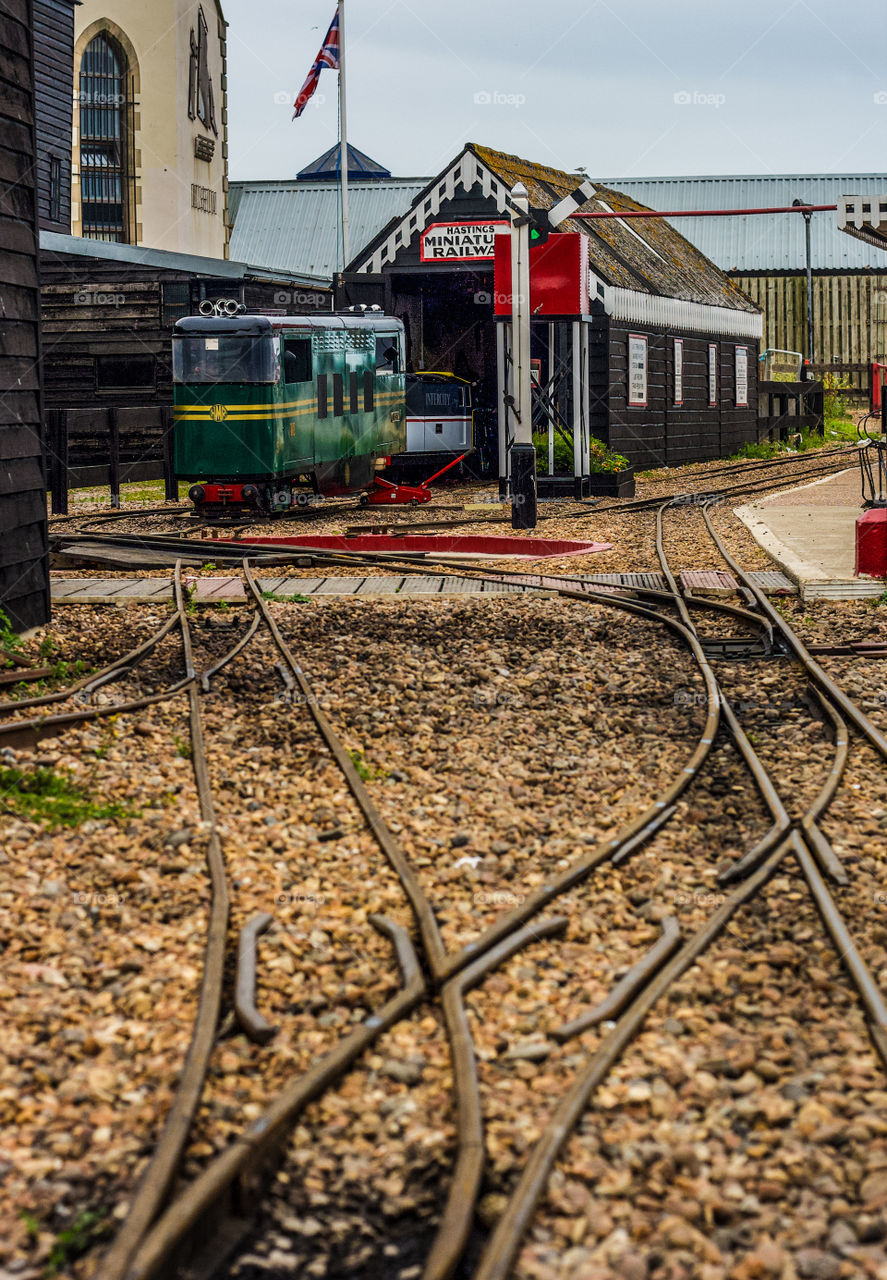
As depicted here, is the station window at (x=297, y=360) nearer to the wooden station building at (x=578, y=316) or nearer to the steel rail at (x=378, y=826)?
the wooden station building at (x=578, y=316)

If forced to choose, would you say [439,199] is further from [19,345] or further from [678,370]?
[19,345]

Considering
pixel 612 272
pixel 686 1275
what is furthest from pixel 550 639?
pixel 612 272

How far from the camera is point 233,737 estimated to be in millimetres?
8734

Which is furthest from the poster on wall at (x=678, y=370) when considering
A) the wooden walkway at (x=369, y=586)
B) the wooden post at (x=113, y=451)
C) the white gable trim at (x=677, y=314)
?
the wooden walkway at (x=369, y=586)

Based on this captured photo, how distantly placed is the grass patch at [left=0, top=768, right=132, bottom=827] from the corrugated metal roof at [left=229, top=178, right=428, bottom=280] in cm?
4990

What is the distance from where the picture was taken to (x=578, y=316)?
24.3 m

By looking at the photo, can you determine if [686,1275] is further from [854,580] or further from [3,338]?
[854,580]

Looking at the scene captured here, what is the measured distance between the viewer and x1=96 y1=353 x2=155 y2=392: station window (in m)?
30.5

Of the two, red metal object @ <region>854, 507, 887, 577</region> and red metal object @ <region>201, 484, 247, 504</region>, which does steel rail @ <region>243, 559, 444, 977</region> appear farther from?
red metal object @ <region>201, 484, 247, 504</region>

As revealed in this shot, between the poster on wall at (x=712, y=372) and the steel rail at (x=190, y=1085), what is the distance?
104ft

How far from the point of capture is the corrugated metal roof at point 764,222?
181ft

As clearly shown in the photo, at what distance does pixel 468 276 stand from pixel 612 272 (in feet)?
12.3

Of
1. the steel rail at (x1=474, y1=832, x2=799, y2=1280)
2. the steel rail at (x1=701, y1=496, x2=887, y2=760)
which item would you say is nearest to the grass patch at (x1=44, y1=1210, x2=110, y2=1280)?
the steel rail at (x1=474, y1=832, x2=799, y2=1280)

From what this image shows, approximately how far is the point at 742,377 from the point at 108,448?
18249 mm
